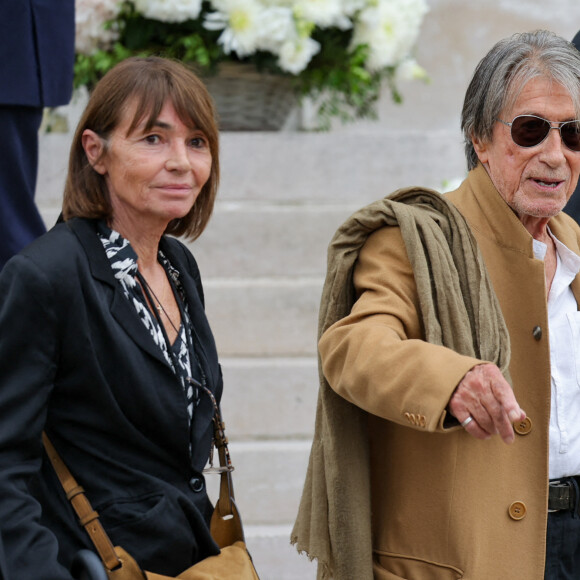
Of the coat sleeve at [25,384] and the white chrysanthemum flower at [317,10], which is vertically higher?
the white chrysanthemum flower at [317,10]

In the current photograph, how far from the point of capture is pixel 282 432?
4258 millimetres

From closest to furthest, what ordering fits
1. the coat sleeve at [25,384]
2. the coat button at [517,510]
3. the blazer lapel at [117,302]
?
the coat sleeve at [25,384] < the blazer lapel at [117,302] < the coat button at [517,510]

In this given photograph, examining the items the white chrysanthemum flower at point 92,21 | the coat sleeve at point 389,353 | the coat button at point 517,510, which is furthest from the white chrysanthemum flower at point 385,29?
the coat button at point 517,510

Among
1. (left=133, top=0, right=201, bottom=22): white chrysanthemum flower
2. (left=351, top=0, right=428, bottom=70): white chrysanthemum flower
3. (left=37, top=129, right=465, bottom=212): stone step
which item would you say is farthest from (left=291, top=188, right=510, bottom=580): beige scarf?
(left=351, top=0, right=428, bottom=70): white chrysanthemum flower

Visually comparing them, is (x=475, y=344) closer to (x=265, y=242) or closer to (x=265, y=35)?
(x=265, y=242)

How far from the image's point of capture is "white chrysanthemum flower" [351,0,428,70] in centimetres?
511

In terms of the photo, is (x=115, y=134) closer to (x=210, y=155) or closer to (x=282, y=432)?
(x=210, y=155)

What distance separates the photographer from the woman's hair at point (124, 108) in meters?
2.29

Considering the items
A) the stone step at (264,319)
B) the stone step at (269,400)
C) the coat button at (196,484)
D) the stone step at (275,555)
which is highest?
the coat button at (196,484)

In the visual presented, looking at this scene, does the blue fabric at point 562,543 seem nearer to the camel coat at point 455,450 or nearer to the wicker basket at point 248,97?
the camel coat at point 455,450

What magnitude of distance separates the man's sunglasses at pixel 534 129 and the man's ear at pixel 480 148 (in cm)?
10

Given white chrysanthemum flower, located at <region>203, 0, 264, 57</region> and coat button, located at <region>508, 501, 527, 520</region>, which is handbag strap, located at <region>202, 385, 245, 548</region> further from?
white chrysanthemum flower, located at <region>203, 0, 264, 57</region>

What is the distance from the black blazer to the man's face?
848 millimetres

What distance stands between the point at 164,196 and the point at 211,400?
0.44 m
